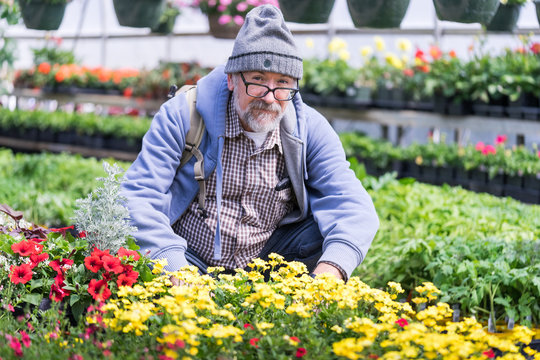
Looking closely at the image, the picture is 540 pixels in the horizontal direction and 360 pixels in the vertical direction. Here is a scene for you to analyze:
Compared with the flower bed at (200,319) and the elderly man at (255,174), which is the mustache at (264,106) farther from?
the flower bed at (200,319)

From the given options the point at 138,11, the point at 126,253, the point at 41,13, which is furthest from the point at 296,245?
the point at 41,13

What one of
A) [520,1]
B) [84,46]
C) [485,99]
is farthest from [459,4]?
[84,46]

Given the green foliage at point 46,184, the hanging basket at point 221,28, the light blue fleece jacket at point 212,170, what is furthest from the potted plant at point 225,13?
the light blue fleece jacket at point 212,170

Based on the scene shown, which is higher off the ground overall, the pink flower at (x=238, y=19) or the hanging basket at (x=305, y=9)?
the hanging basket at (x=305, y=9)

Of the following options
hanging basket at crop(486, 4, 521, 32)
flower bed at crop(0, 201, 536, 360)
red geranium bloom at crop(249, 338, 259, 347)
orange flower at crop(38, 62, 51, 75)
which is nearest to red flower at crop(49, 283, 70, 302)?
flower bed at crop(0, 201, 536, 360)

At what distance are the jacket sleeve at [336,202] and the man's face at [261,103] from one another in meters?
0.21

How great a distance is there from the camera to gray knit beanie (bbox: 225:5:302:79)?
7.69ft

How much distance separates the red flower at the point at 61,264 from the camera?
1.89 meters

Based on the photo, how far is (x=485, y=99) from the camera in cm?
533

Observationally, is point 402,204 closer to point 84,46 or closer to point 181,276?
point 181,276

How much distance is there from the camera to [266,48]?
234cm

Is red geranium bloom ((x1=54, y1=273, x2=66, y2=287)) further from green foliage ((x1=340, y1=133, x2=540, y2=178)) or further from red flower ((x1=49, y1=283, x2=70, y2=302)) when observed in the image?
green foliage ((x1=340, y1=133, x2=540, y2=178))

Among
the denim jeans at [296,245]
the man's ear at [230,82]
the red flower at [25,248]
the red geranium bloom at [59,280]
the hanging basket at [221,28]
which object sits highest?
the man's ear at [230,82]

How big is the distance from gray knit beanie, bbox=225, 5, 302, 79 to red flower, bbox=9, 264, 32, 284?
0.98 metres
